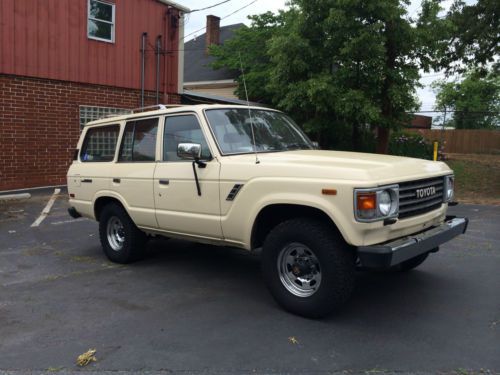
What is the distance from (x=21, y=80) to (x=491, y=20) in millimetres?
13965

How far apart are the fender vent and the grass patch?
10.2 metres

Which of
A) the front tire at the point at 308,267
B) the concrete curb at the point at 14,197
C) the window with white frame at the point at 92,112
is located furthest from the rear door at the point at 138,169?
the window with white frame at the point at 92,112

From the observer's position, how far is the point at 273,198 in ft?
14.2

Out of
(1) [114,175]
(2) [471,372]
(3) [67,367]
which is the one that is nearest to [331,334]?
(2) [471,372]

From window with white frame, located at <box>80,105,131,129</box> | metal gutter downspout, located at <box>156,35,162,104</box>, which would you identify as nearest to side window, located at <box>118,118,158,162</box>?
window with white frame, located at <box>80,105,131,129</box>

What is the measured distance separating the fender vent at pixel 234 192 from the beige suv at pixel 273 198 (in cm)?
2

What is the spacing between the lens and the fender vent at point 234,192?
4637 mm

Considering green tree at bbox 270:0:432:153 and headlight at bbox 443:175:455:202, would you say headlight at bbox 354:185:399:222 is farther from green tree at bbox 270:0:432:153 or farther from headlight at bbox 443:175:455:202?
green tree at bbox 270:0:432:153

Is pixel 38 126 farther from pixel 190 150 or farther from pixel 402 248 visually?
pixel 402 248

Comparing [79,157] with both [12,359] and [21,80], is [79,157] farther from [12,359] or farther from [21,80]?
[21,80]

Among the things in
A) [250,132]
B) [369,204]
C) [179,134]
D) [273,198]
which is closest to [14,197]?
[179,134]

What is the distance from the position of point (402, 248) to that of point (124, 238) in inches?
140

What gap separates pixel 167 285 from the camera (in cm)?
542

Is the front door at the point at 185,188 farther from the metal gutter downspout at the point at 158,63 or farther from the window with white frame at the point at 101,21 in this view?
the metal gutter downspout at the point at 158,63
